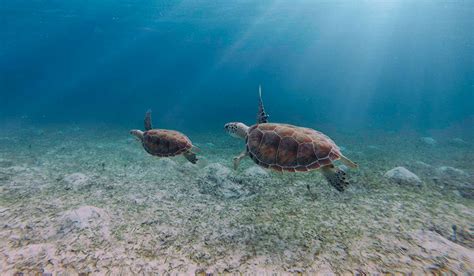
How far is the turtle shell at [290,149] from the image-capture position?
4512mm

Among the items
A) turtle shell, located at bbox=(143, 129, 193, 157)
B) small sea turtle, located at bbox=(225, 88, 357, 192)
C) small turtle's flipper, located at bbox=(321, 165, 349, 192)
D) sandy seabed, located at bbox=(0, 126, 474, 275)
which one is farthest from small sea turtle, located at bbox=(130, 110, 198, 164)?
small turtle's flipper, located at bbox=(321, 165, 349, 192)

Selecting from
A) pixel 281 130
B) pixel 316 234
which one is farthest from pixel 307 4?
pixel 316 234

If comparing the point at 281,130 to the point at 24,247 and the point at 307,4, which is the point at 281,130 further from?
the point at 307,4

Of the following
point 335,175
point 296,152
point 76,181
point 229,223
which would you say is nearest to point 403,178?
point 335,175

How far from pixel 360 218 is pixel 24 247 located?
254 inches

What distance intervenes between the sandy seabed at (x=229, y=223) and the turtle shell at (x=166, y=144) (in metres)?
1.12

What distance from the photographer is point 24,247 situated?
138 inches

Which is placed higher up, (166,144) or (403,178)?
(166,144)

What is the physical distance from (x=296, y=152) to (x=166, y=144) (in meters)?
3.96

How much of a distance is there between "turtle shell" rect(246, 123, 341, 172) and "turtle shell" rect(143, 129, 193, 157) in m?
2.22

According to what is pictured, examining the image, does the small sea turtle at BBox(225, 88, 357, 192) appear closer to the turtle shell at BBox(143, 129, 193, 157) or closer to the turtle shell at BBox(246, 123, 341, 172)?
the turtle shell at BBox(246, 123, 341, 172)

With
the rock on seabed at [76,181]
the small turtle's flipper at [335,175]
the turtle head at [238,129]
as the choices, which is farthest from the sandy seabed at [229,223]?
the turtle head at [238,129]

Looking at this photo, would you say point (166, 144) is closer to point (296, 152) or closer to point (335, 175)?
point (296, 152)

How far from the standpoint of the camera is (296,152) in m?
4.66
